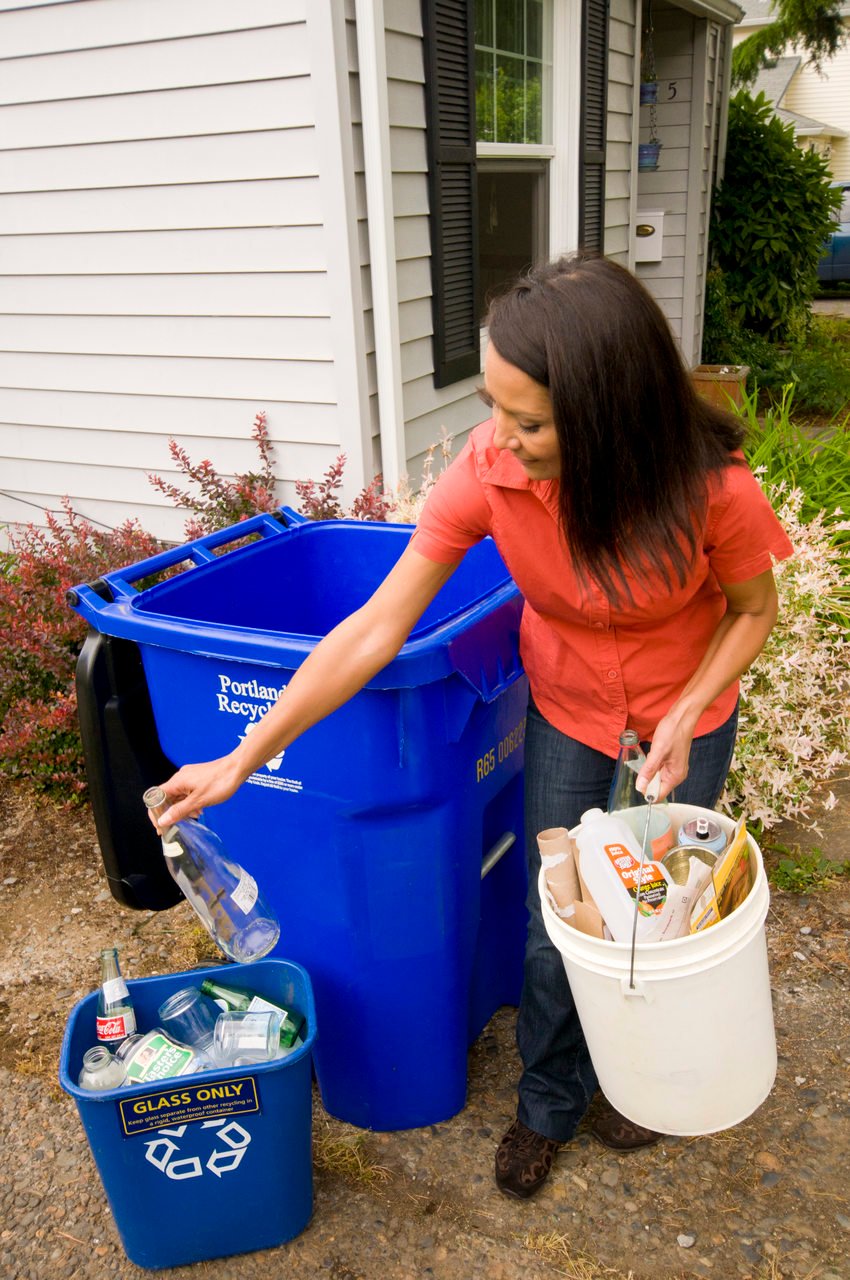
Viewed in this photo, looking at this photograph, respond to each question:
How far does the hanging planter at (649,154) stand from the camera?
8.00 m

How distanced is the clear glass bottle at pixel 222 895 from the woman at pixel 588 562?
0.30 m

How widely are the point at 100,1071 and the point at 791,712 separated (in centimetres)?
233

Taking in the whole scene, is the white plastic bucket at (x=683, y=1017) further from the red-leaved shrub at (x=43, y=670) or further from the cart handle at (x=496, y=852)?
the red-leaved shrub at (x=43, y=670)

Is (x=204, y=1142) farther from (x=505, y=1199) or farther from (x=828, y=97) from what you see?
(x=828, y=97)

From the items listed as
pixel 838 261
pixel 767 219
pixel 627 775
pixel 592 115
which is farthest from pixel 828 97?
pixel 627 775

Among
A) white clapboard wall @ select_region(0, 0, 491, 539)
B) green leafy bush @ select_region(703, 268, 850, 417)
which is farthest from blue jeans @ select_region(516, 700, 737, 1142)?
green leafy bush @ select_region(703, 268, 850, 417)

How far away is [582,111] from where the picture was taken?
5.28 metres

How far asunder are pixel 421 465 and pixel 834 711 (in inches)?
75.1

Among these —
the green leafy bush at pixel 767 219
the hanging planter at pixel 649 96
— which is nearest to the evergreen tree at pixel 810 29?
the green leafy bush at pixel 767 219

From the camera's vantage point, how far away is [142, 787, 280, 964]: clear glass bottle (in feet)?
6.23

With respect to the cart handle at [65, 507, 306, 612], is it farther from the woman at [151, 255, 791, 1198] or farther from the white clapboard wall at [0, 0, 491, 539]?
the white clapboard wall at [0, 0, 491, 539]

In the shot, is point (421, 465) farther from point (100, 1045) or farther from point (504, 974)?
point (100, 1045)

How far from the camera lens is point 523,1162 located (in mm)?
2084

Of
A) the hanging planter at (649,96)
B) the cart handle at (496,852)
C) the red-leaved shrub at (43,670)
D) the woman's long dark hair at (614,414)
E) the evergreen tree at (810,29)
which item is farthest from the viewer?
the evergreen tree at (810,29)
